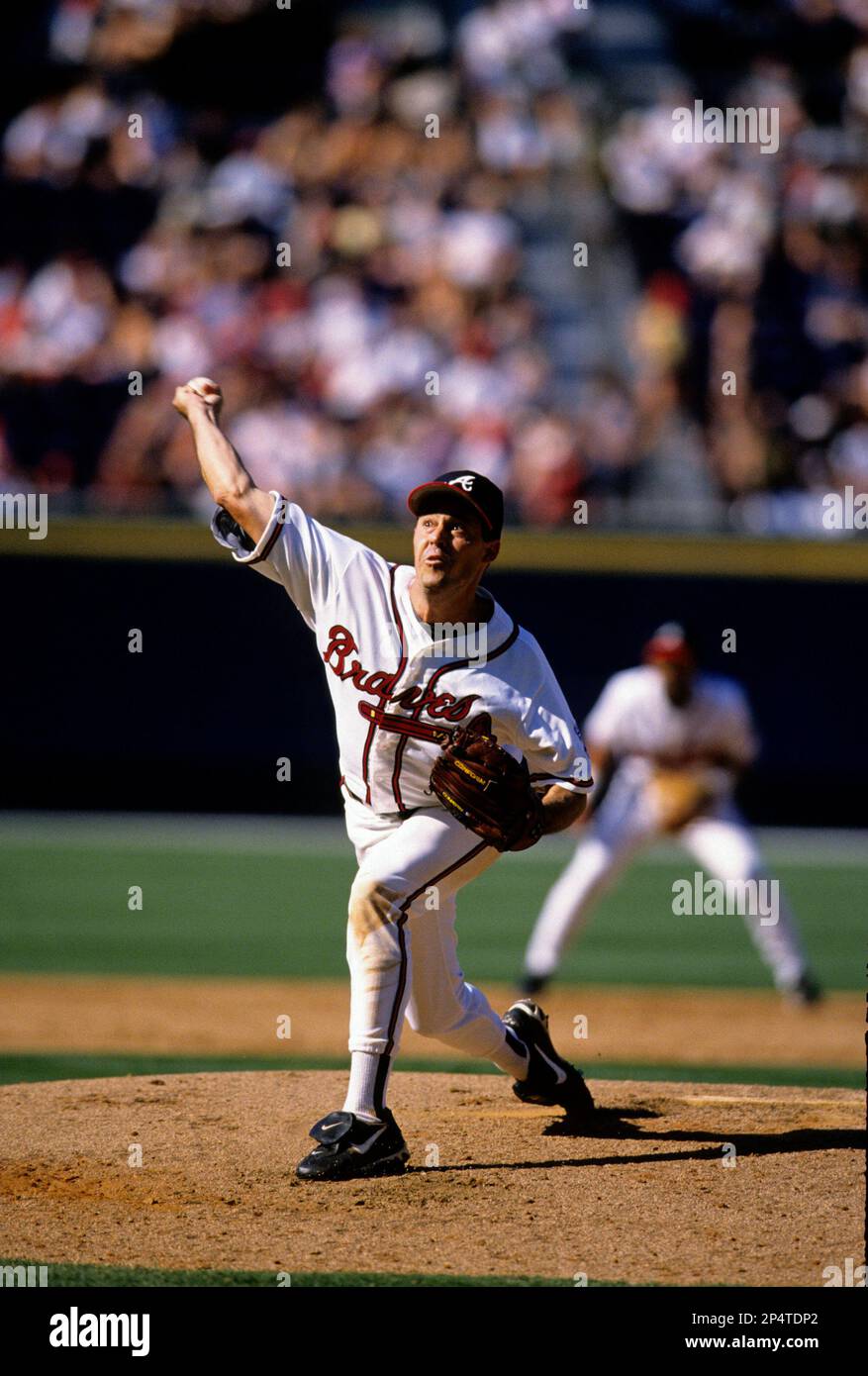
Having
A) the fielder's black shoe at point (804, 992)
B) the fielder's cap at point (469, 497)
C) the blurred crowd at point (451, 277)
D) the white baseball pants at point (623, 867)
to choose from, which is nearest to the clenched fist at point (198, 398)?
the fielder's cap at point (469, 497)

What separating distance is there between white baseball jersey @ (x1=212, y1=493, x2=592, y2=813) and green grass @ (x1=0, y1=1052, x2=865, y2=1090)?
2.38 m

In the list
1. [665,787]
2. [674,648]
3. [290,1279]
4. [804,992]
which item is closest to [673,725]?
[665,787]

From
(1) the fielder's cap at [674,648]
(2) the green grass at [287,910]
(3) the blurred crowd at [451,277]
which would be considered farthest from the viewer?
(3) the blurred crowd at [451,277]

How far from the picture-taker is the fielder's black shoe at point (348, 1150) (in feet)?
15.6

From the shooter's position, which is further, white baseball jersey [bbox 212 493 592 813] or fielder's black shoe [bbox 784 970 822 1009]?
fielder's black shoe [bbox 784 970 822 1009]

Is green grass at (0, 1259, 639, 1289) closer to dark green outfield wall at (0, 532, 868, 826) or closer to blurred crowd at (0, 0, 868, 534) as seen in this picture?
blurred crowd at (0, 0, 868, 534)

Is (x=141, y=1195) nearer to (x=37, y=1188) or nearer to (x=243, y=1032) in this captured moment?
(x=37, y=1188)

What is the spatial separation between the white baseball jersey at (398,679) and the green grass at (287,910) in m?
4.68

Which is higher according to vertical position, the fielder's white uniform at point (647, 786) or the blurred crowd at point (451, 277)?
the blurred crowd at point (451, 277)

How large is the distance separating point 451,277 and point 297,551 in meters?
9.63

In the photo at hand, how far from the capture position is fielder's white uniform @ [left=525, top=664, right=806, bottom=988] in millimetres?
8805

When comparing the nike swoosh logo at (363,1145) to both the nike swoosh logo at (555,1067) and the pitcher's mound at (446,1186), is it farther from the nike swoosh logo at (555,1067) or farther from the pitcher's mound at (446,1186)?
the nike swoosh logo at (555,1067)

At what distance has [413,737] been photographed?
479cm

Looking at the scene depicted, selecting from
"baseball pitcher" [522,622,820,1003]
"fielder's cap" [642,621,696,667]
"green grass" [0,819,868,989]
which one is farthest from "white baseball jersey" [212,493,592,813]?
"green grass" [0,819,868,989]
